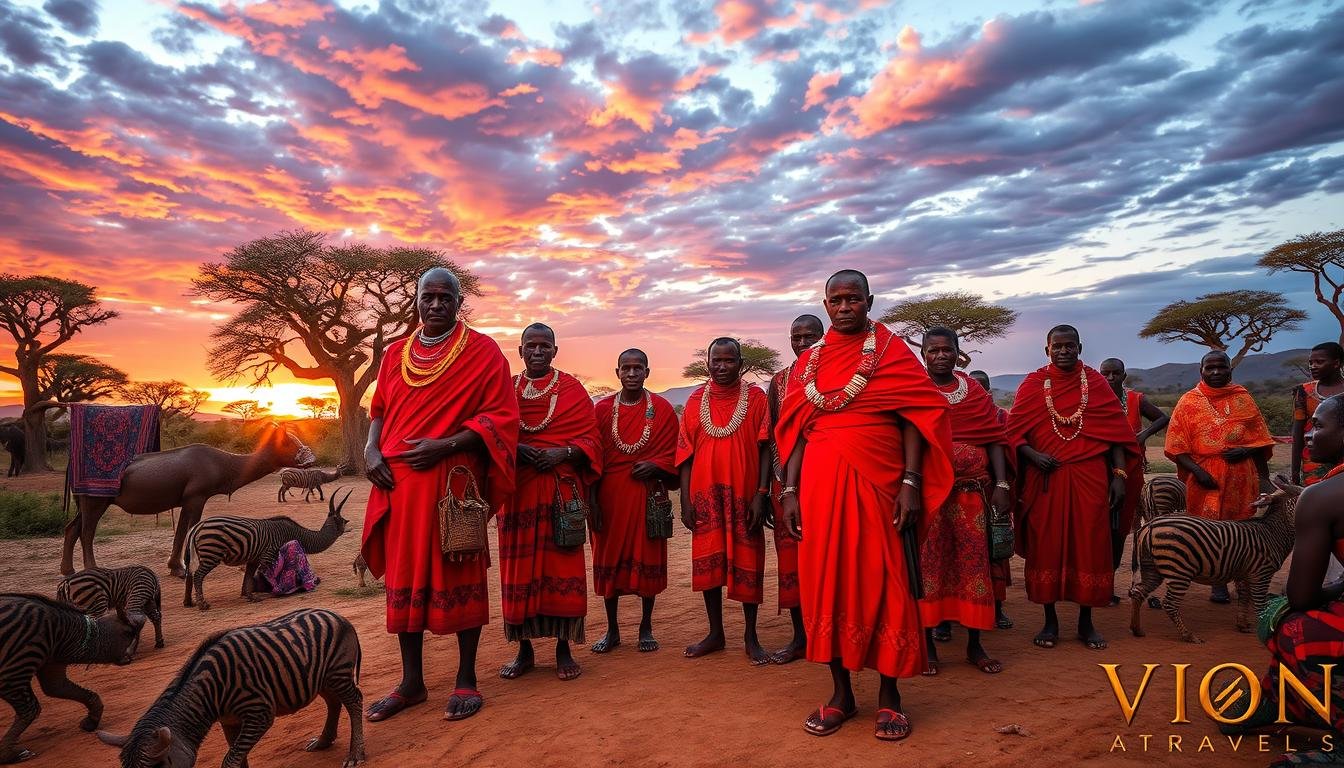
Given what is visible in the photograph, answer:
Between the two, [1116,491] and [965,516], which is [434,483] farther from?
[1116,491]

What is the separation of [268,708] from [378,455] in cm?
150

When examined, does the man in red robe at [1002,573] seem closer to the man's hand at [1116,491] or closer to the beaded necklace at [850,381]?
the man's hand at [1116,491]

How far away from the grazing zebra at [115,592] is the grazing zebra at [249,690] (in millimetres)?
3044

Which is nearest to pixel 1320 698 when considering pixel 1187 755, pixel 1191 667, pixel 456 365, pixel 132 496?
pixel 1187 755

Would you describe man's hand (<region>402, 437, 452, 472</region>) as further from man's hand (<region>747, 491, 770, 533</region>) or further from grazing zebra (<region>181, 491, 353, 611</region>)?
grazing zebra (<region>181, 491, 353, 611</region>)

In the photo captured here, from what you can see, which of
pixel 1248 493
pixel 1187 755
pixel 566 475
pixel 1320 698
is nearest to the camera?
pixel 1320 698

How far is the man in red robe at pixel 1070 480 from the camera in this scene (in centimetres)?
557

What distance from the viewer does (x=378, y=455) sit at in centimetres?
465

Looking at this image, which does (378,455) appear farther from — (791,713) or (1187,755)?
(1187,755)

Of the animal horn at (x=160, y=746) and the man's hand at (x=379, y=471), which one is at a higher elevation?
the man's hand at (x=379, y=471)

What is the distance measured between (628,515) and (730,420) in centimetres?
109

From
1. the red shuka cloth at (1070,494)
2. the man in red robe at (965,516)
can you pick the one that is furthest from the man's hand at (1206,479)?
the man in red robe at (965,516)

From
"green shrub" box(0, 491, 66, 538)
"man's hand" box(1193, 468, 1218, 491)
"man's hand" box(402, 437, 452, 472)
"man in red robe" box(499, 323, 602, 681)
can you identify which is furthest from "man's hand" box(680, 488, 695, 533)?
"green shrub" box(0, 491, 66, 538)

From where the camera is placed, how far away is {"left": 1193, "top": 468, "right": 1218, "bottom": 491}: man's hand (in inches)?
270
